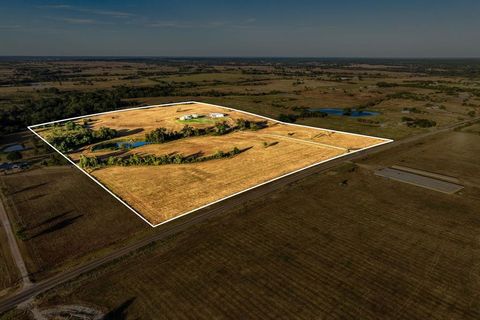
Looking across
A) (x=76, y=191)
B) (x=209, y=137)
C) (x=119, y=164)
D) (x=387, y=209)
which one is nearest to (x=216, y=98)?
(x=209, y=137)

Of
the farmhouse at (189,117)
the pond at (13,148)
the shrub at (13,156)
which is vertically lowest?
the pond at (13,148)

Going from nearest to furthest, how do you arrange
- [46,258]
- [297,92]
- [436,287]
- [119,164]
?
1. [436,287]
2. [46,258]
3. [119,164]
4. [297,92]

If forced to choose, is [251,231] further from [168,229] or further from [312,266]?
[168,229]

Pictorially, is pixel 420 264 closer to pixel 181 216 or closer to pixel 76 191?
pixel 181 216

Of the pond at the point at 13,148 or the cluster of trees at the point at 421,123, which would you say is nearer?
the pond at the point at 13,148

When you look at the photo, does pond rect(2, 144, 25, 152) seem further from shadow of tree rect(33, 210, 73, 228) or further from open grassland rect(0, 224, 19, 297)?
open grassland rect(0, 224, 19, 297)

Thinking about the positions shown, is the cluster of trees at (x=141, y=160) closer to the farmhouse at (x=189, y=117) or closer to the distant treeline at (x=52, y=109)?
the farmhouse at (x=189, y=117)

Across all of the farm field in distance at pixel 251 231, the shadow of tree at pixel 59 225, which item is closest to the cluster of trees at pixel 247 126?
the farm field in distance at pixel 251 231
